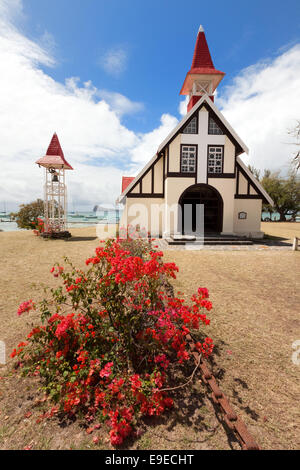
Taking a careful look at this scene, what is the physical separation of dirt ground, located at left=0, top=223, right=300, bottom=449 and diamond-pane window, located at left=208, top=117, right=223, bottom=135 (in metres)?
12.3

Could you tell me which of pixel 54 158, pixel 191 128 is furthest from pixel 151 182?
pixel 54 158

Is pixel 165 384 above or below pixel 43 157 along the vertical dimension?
below

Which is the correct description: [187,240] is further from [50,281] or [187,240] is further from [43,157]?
[43,157]

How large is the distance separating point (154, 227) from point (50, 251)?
808 centimetres

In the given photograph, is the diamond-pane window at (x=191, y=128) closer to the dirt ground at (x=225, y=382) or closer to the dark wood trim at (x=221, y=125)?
the dark wood trim at (x=221, y=125)

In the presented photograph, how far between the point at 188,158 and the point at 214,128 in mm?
2968

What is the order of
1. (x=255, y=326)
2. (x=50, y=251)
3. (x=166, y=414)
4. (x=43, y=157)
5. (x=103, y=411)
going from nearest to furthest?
(x=103, y=411), (x=166, y=414), (x=255, y=326), (x=50, y=251), (x=43, y=157)

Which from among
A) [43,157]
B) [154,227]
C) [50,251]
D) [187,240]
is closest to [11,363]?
[50,251]

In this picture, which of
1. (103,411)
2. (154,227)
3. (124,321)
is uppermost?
(154,227)

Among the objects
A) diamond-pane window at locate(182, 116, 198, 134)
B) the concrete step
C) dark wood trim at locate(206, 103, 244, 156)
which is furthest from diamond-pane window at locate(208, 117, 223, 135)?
the concrete step

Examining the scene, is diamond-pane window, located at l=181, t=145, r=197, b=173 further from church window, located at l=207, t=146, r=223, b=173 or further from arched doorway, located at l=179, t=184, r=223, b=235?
arched doorway, located at l=179, t=184, r=223, b=235

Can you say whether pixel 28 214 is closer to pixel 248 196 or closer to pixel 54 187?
pixel 54 187

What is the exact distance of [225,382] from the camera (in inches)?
122
